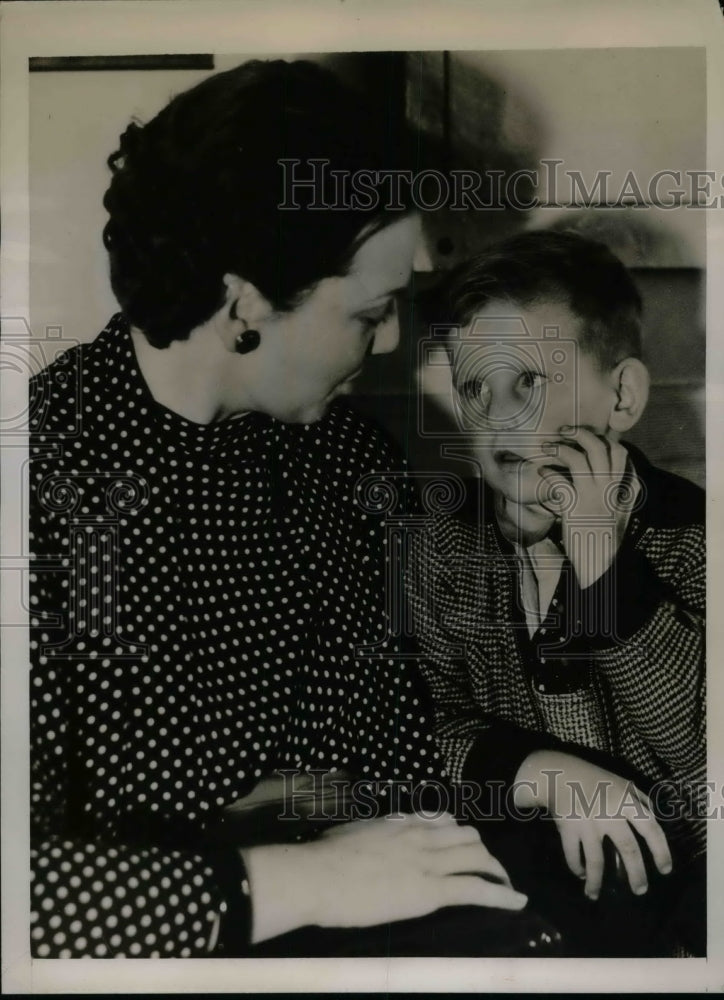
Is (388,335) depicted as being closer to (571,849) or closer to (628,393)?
(628,393)

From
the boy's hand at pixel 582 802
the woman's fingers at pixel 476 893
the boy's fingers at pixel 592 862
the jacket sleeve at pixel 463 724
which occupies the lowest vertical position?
the woman's fingers at pixel 476 893

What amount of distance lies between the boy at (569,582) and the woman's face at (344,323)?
0.40 ft

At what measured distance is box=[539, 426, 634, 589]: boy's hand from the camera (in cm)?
147

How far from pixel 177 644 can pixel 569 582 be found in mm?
767

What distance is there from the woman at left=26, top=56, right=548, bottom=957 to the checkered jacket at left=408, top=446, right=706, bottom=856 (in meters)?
0.10

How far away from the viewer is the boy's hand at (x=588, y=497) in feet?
4.83

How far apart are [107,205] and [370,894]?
4.68 feet

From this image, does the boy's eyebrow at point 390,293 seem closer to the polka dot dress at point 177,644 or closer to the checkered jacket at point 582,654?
the polka dot dress at point 177,644

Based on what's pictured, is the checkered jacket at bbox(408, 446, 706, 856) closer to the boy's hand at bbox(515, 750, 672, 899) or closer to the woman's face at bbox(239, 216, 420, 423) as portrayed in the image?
the boy's hand at bbox(515, 750, 672, 899)

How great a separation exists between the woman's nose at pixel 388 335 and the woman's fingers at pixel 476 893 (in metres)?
1.02

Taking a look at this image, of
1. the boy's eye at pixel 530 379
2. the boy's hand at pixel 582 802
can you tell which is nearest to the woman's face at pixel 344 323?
the boy's eye at pixel 530 379

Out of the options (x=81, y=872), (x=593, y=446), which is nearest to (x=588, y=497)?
(x=593, y=446)

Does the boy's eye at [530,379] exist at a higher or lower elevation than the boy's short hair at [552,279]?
lower

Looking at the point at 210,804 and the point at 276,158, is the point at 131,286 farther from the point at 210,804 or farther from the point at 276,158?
the point at 210,804
